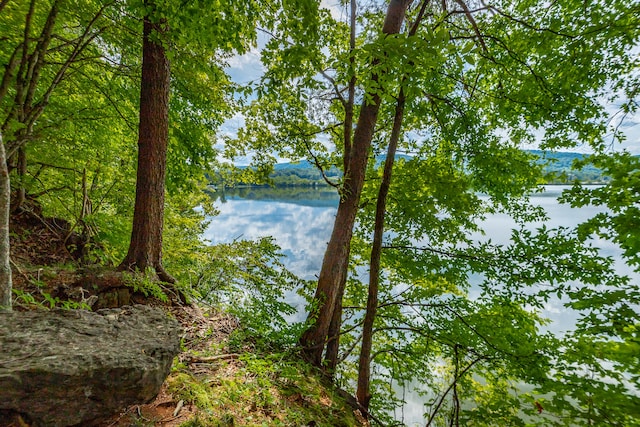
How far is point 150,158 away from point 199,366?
251 cm

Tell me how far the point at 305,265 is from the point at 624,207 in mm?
10144

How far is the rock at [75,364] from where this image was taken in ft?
3.76

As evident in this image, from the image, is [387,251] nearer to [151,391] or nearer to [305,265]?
[151,391]

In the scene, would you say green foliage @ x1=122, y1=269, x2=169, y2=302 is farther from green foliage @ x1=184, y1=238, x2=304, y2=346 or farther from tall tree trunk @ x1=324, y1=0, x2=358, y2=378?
tall tree trunk @ x1=324, y1=0, x2=358, y2=378

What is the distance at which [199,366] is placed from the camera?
2.51 meters

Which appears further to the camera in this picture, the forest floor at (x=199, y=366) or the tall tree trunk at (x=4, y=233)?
the forest floor at (x=199, y=366)

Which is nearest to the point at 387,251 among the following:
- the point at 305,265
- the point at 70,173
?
the point at 70,173

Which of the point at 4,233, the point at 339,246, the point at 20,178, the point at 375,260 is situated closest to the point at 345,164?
the point at 339,246

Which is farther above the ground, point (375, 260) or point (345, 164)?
point (345, 164)

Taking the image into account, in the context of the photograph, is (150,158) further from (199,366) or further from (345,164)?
(345,164)

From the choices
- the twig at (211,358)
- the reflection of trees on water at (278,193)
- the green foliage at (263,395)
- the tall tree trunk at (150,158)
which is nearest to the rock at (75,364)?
the green foliage at (263,395)

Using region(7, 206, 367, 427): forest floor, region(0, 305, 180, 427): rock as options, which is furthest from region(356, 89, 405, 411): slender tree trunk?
region(0, 305, 180, 427): rock

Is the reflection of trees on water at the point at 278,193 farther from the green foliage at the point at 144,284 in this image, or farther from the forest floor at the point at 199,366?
the green foliage at the point at 144,284

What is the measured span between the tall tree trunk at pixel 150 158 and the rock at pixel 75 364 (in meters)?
1.67
